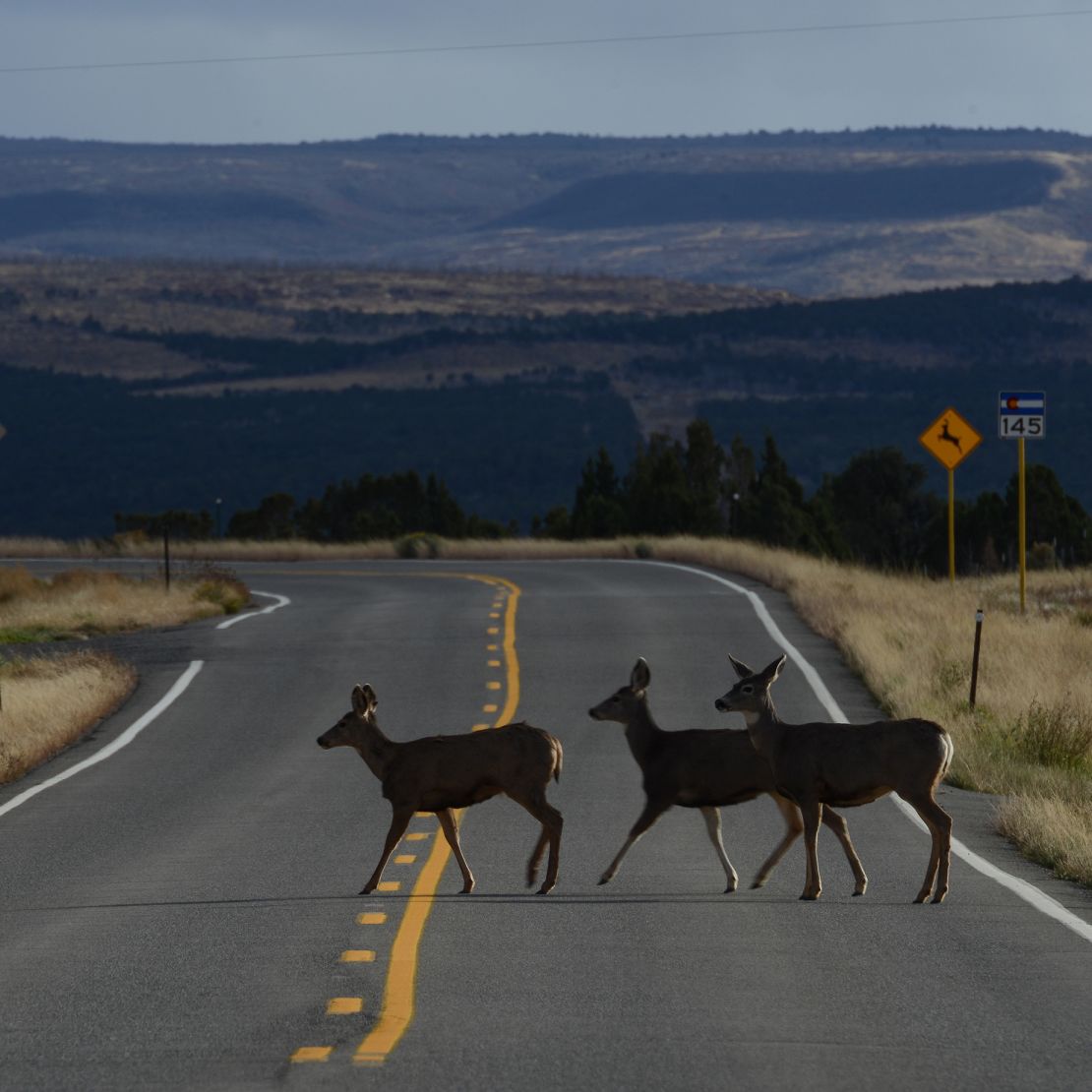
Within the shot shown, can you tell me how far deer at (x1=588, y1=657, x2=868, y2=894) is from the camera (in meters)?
10.8

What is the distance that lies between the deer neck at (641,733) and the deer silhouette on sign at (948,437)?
20454mm

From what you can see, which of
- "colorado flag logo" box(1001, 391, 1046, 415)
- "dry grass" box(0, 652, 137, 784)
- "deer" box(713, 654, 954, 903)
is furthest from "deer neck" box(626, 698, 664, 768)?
"colorado flag logo" box(1001, 391, 1046, 415)

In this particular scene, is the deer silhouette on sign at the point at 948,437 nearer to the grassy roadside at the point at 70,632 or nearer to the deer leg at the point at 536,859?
the grassy roadside at the point at 70,632

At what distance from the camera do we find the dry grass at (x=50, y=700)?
19844 millimetres

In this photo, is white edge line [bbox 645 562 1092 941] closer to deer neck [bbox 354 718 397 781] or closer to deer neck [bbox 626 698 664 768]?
deer neck [bbox 626 698 664 768]

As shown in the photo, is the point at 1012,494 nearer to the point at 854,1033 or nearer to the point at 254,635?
the point at 254,635

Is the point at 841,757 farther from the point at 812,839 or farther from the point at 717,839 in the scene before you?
the point at 717,839

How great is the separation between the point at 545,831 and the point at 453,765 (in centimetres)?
70

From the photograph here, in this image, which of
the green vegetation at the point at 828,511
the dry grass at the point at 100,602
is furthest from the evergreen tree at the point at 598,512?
the dry grass at the point at 100,602

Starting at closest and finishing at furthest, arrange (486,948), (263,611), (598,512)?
(486,948), (263,611), (598,512)

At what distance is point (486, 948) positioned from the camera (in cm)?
978

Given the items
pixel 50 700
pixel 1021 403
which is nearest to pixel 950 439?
pixel 1021 403

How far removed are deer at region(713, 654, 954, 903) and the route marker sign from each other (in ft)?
60.5

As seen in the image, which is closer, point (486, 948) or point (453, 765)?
point (486, 948)
